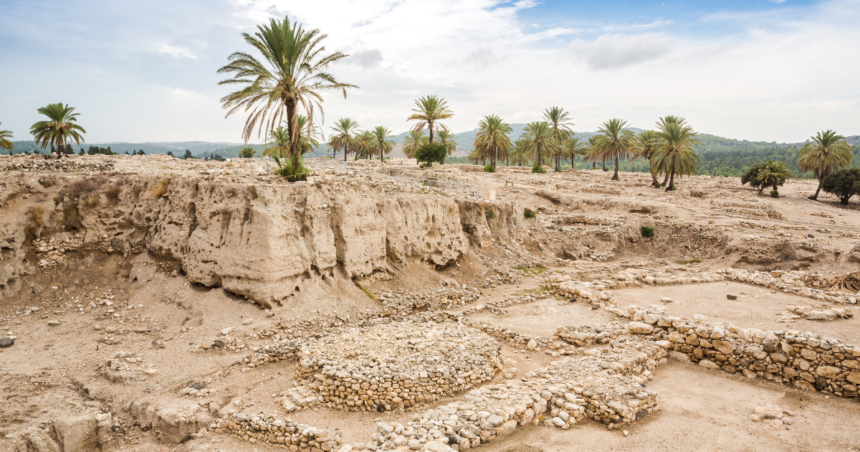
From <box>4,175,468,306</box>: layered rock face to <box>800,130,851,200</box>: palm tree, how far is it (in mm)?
45943

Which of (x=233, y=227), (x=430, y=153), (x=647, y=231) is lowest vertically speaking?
(x=647, y=231)

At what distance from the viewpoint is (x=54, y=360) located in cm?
1069

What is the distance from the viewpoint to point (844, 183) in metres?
34.9

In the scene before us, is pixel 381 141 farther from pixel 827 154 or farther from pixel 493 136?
pixel 827 154

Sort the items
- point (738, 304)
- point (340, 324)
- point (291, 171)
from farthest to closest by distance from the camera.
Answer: point (291, 171) < point (738, 304) < point (340, 324)

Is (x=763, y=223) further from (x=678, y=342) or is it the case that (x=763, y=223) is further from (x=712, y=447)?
(x=712, y=447)

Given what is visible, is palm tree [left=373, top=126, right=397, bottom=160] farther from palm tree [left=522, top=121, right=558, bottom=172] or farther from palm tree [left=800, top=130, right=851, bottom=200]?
palm tree [left=800, top=130, right=851, bottom=200]

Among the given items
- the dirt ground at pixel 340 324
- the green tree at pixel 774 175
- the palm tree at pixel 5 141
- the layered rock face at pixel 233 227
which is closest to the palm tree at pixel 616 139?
the green tree at pixel 774 175

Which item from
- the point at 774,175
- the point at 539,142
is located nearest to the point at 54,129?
the point at 539,142

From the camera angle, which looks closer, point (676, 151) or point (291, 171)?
point (291, 171)

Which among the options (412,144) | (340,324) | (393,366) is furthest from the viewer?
(412,144)

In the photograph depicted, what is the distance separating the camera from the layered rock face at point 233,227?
44.6ft

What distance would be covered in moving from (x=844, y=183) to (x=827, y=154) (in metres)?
5.73

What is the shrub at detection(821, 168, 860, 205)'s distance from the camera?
3397 centimetres
